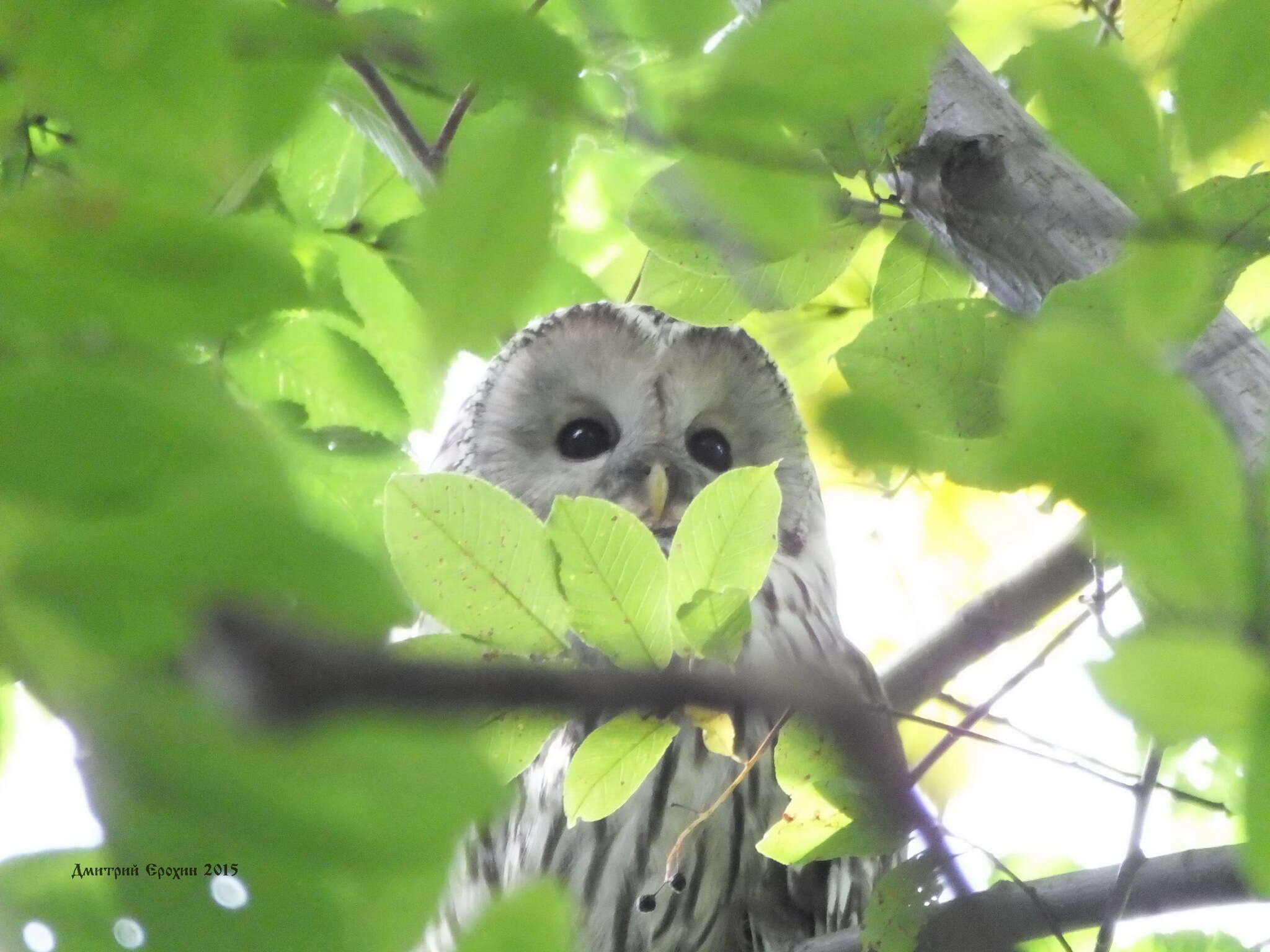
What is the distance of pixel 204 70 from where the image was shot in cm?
69

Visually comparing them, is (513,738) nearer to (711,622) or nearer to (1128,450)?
(711,622)

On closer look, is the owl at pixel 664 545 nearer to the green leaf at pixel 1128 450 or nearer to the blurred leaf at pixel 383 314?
the blurred leaf at pixel 383 314

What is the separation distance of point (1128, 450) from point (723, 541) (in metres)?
0.68

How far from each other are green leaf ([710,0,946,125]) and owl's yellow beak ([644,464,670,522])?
2295mm

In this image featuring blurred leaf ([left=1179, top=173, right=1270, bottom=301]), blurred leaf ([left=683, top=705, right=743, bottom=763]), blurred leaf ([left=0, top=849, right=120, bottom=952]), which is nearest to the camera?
blurred leaf ([left=0, top=849, right=120, bottom=952])

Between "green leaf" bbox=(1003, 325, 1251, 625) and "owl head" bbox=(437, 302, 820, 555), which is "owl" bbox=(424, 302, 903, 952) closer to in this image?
"owl head" bbox=(437, 302, 820, 555)

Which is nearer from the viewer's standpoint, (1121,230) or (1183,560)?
(1183,560)

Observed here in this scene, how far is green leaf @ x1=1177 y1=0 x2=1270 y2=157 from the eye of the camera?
0.68m

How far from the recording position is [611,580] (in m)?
1.10

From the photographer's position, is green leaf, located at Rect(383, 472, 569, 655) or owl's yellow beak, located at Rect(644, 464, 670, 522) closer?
green leaf, located at Rect(383, 472, 569, 655)

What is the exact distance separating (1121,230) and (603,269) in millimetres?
1357

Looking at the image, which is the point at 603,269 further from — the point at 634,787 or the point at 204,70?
the point at 204,70

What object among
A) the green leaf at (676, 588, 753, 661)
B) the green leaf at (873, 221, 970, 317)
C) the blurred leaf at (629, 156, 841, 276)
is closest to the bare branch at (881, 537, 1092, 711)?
the green leaf at (873, 221, 970, 317)

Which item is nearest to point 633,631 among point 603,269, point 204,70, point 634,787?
point 634,787
